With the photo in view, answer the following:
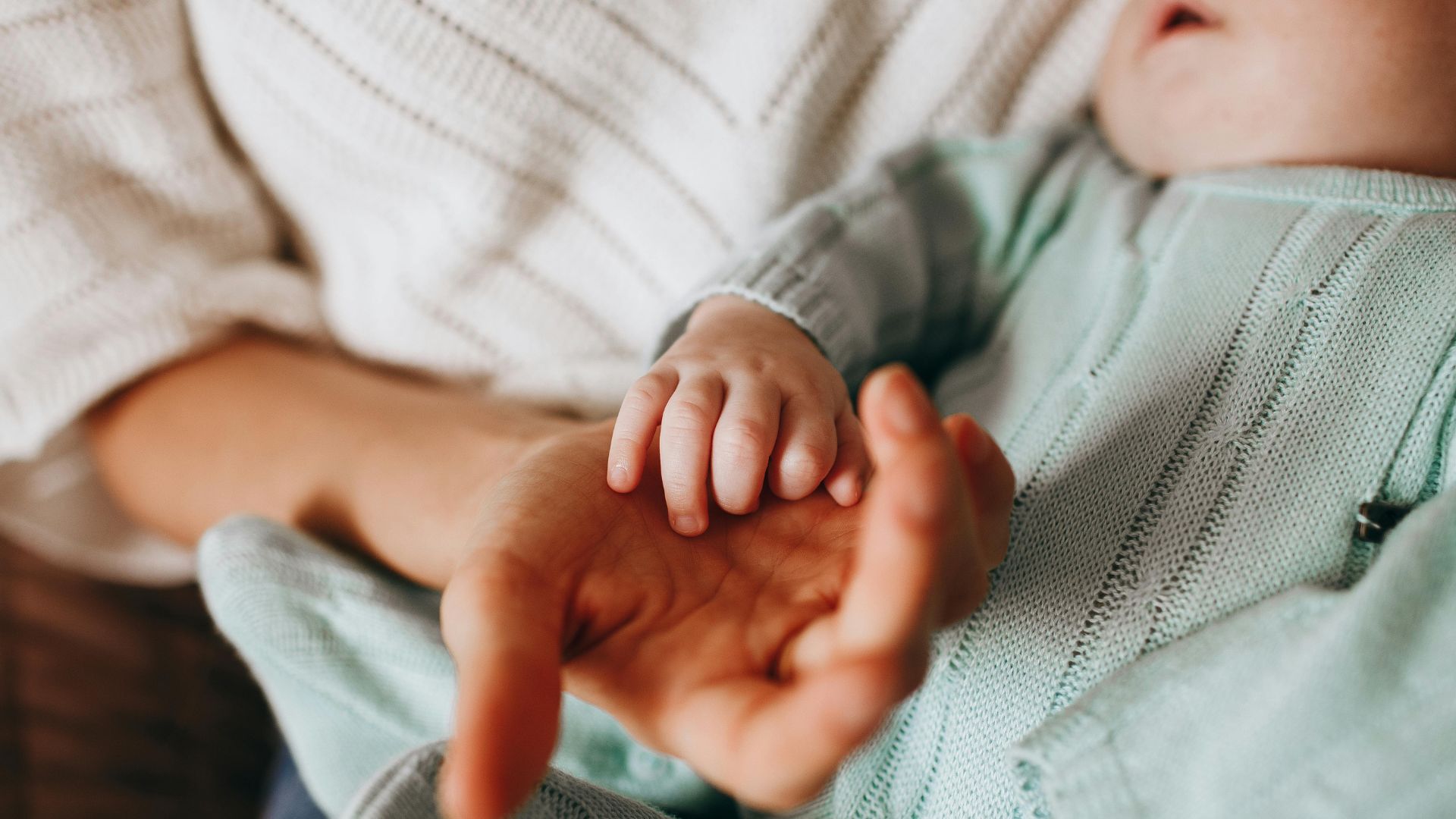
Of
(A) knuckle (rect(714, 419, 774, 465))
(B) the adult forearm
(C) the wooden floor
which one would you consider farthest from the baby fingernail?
(C) the wooden floor

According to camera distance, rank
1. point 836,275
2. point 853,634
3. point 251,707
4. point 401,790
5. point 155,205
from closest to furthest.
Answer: point 853,634, point 401,790, point 836,275, point 155,205, point 251,707

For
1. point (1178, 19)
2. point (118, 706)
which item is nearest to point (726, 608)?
point (1178, 19)

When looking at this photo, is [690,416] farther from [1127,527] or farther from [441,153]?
[441,153]

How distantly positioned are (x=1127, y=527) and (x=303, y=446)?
616mm

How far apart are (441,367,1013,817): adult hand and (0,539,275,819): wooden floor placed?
763 millimetres

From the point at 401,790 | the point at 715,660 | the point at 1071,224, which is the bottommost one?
the point at 401,790

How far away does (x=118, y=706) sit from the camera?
0.93 m

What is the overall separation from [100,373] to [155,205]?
15 centimetres

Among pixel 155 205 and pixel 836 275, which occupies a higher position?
pixel 836 275

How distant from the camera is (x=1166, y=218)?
2.11ft

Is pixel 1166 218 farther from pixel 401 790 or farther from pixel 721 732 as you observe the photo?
pixel 401 790

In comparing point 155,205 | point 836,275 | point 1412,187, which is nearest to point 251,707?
point 155,205

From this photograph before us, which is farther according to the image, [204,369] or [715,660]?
[204,369]

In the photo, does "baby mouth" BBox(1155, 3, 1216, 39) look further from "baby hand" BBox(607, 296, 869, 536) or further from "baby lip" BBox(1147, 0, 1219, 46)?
"baby hand" BBox(607, 296, 869, 536)
